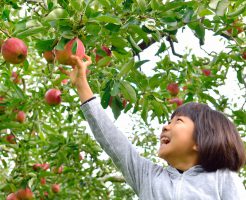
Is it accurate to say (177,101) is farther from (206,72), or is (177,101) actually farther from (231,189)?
(231,189)

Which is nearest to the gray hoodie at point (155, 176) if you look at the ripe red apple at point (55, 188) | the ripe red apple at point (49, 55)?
the ripe red apple at point (49, 55)

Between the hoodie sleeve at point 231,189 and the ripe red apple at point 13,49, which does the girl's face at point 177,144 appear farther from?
the ripe red apple at point 13,49

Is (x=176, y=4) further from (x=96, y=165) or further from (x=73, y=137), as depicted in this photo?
(x=96, y=165)

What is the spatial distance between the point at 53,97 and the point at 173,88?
2.89 ft

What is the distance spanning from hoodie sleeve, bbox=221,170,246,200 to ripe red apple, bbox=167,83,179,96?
1.77 m

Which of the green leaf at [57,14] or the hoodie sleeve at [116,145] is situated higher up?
the green leaf at [57,14]

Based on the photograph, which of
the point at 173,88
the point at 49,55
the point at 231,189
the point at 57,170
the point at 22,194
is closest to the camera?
the point at 231,189

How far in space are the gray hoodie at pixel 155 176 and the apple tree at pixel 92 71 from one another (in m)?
0.29

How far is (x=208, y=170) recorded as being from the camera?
2008 millimetres

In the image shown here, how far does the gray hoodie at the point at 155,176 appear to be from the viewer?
1.92 meters

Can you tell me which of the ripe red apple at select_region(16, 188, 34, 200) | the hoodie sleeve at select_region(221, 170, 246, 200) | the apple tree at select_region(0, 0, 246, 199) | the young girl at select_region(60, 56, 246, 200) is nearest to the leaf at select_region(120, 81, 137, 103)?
the apple tree at select_region(0, 0, 246, 199)

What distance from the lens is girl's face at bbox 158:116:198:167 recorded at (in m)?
2.00

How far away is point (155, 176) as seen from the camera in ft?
6.64

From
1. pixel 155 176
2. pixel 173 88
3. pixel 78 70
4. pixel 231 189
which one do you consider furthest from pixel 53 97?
pixel 231 189
